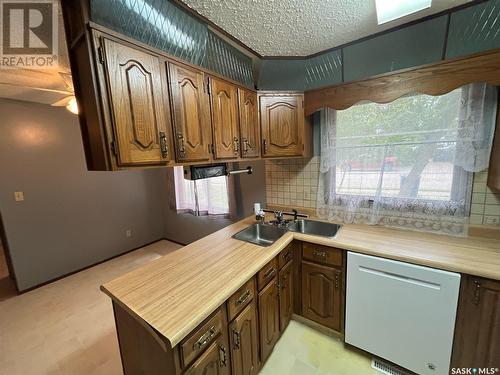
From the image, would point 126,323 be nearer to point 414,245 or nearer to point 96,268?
Answer: point 414,245

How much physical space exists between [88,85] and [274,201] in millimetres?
1922

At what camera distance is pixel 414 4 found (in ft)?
4.09

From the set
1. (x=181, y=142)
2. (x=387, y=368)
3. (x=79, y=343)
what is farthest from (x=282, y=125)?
(x=79, y=343)

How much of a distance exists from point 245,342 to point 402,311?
40.9 inches

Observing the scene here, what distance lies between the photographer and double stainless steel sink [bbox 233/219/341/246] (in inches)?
74.7

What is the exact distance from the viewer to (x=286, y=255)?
5.41 ft

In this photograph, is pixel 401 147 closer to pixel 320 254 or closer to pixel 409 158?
pixel 409 158

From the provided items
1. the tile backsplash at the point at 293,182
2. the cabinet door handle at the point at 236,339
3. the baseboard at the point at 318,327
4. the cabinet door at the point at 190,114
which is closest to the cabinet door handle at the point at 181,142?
the cabinet door at the point at 190,114

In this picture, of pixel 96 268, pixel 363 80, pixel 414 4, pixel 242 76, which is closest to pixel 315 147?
pixel 363 80

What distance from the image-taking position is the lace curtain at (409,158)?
1.42 meters

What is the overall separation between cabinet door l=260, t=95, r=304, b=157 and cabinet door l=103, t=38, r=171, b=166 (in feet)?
3.16

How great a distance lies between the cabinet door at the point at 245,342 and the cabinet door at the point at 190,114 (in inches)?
39.3

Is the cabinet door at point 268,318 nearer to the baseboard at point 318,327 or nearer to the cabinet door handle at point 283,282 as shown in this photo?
the cabinet door handle at point 283,282

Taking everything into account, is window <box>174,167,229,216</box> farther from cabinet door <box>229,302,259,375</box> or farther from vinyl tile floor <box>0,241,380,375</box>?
cabinet door <box>229,302,259,375</box>
